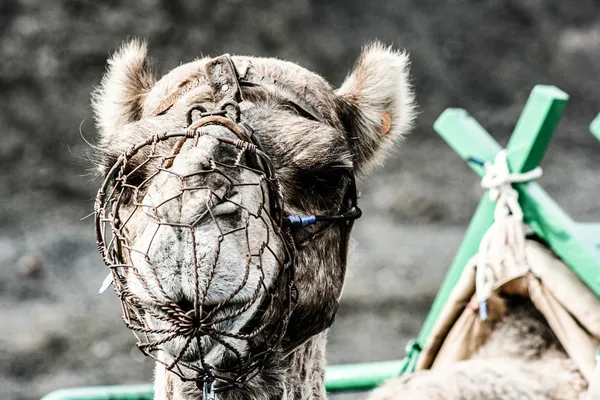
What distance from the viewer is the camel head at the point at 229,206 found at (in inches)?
69.8

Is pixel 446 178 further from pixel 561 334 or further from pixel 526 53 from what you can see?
pixel 561 334

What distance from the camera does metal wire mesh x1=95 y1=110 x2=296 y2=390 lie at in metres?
1.76

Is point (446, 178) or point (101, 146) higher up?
point (446, 178)

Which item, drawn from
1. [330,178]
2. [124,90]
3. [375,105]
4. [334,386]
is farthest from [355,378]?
[124,90]

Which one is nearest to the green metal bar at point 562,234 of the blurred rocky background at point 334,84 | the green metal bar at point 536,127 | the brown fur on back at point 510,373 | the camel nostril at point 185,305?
the green metal bar at point 536,127

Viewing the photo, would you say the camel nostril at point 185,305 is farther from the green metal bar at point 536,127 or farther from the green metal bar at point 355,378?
the green metal bar at point 355,378

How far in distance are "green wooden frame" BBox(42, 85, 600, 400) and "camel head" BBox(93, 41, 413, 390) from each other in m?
0.55

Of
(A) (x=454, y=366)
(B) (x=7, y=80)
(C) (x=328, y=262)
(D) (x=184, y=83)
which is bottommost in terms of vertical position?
(A) (x=454, y=366)

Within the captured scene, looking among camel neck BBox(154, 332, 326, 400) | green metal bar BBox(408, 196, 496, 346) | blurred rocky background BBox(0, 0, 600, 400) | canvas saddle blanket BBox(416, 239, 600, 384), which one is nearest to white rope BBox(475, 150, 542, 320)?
canvas saddle blanket BBox(416, 239, 600, 384)

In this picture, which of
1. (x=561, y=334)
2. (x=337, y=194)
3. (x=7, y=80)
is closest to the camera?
(x=337, y=194)

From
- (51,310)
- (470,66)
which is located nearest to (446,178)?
(470,66)

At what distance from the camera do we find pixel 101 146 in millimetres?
2479

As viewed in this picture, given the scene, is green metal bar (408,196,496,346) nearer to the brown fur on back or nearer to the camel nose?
the brown fur on back

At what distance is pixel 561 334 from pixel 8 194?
7821 mm
